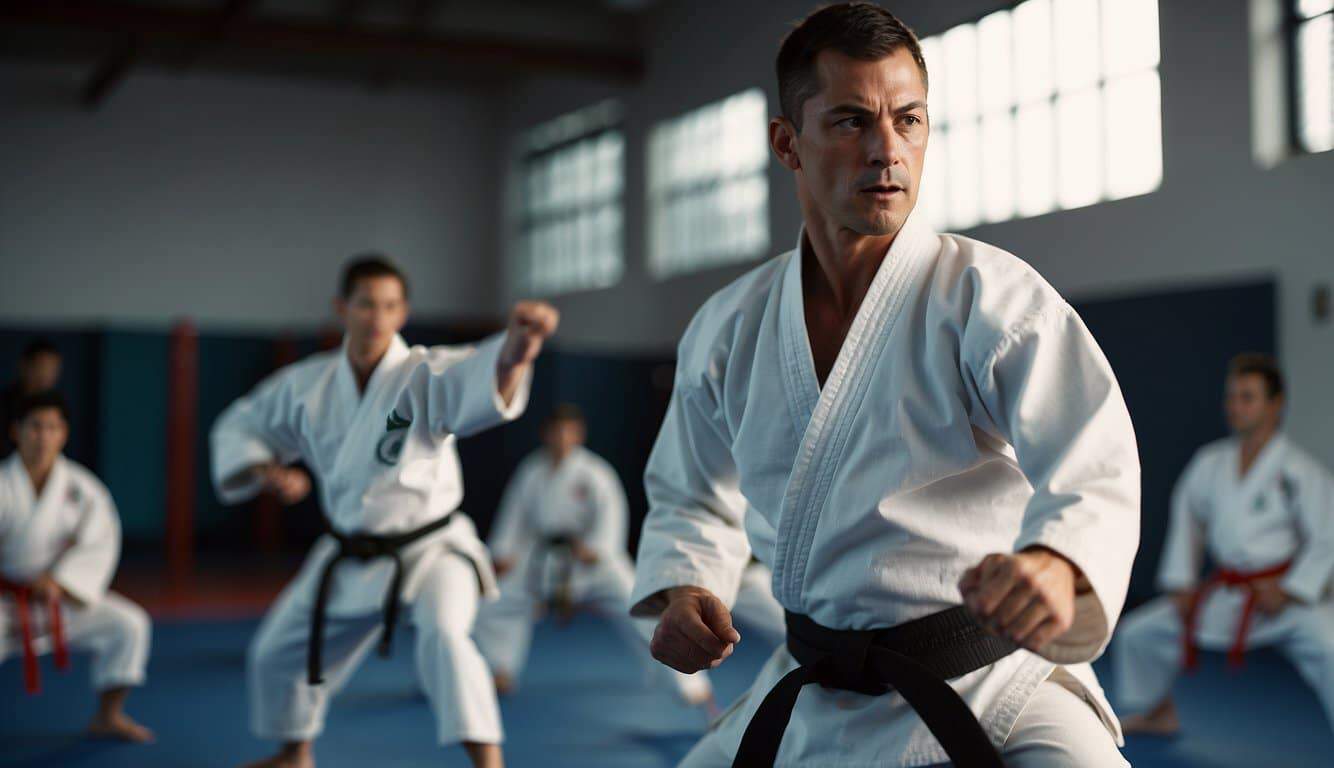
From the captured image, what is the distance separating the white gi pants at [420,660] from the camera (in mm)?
2993

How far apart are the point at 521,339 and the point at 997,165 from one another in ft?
14.5

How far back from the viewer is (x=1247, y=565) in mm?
4227

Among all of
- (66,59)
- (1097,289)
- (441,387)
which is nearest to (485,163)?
(66,59)

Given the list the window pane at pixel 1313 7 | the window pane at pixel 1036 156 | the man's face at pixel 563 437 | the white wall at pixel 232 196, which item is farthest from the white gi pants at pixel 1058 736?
the white wall at pixel 232 196

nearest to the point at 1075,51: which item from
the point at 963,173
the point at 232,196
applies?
the point at 963,173

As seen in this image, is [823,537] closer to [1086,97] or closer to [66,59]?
[1086,97]

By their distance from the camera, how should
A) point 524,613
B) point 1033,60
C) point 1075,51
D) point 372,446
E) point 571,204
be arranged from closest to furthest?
point 372,446 → point 524,613 → point 1075,51 → point 1033,60 → point 571,204

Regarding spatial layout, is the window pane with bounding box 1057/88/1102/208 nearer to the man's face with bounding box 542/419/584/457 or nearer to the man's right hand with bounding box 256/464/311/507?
the man's face with bounding box 542/419/584/457

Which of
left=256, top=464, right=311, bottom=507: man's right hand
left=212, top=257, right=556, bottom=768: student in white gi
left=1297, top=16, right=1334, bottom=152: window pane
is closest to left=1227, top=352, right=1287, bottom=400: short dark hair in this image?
left=1297, top=16, right=1334, bottom=152: window pane

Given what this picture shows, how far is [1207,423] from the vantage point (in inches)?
247

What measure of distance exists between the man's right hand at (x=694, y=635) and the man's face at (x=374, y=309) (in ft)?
5.64

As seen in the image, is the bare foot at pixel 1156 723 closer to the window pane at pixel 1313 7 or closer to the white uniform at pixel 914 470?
the white uniform at pixel 914 470

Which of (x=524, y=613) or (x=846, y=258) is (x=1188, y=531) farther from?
(x=846, y=258)

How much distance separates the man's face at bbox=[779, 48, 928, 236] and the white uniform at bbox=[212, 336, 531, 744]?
4.45 feet
